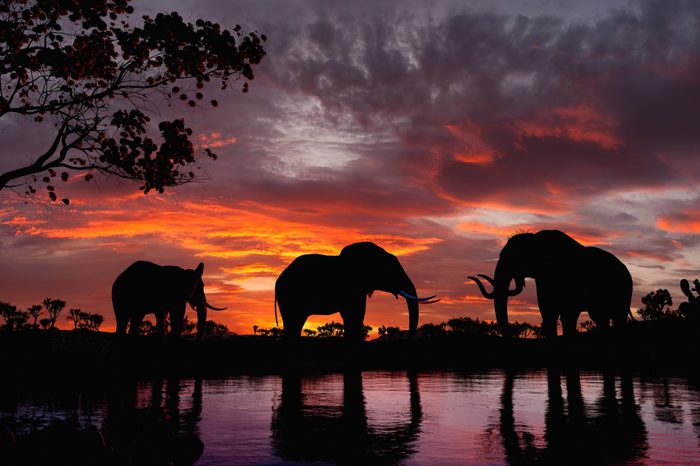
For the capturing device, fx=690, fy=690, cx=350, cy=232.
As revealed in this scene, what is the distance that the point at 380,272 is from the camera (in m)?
21.3

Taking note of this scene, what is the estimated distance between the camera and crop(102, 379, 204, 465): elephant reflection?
5.75 m

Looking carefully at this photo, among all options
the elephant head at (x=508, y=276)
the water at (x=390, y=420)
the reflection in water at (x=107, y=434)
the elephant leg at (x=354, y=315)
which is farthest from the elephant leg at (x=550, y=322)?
the reflection in water at (x=107, y=434)

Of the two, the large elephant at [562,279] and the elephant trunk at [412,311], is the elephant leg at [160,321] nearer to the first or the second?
the elephant trunk at [412,311]

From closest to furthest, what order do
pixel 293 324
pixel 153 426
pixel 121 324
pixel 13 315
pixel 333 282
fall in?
pixel 153 426, pixel 333 282, pixel 293 324, pixel 121 324, pixel 13 315

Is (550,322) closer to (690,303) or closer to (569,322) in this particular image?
(569,322)

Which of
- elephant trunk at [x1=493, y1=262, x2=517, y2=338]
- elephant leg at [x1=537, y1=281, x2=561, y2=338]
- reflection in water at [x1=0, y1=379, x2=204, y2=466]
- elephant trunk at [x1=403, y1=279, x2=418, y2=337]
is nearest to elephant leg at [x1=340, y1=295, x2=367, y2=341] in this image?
elephant trunk at [x1=403, y1=279, x2=418, y2=337]

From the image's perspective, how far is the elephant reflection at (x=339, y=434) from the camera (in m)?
5.79

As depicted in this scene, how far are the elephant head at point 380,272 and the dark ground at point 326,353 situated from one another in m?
1.30

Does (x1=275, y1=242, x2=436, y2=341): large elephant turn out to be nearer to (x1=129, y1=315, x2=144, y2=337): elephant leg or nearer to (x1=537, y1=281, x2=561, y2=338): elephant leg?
(x1=537, y1=281, x2=561, y2=338): elephant leg

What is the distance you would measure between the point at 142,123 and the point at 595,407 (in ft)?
33.1

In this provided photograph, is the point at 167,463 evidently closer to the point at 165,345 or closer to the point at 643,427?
the point at 643,427

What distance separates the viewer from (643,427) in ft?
24.3

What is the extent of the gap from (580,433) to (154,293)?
1923 centimetres

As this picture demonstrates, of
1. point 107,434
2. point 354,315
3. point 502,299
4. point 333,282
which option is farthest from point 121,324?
point 107,434
